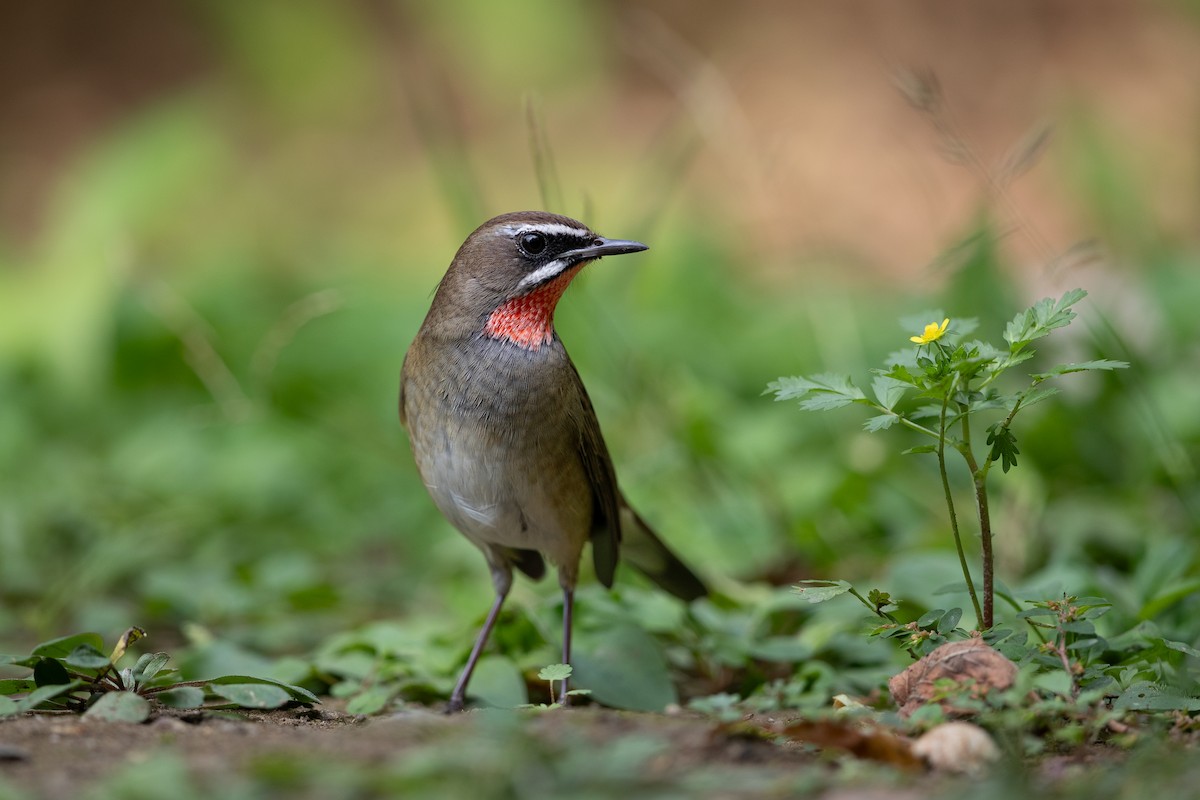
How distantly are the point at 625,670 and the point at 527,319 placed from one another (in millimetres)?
1186

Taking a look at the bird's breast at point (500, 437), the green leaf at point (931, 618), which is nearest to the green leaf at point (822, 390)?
the green leaf at point (931, 618)

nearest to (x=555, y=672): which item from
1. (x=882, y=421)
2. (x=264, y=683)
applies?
(x=264, y=683)

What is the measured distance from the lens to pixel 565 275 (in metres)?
4.45

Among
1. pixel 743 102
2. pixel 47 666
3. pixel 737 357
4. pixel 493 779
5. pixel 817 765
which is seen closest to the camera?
pixel 493 779

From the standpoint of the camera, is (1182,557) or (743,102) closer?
(1182,557)

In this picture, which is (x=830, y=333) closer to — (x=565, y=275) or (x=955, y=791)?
(x=565, y=275)

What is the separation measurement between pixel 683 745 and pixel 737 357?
531 centimetres

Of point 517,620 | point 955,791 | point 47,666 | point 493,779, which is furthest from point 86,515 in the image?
point 955,791

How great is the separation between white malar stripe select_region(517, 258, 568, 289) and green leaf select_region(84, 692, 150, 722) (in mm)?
1808

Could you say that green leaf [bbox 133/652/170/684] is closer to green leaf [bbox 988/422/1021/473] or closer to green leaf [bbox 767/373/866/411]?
green leaf [bbox 767/373/866/411]

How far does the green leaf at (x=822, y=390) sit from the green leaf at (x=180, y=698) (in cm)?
171

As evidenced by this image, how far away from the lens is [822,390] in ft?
10.8

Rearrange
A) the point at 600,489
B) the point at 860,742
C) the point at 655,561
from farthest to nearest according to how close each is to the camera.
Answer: the point at 655,561, the point at 600,489, the point at 860,742

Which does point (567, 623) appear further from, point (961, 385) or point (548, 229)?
point (961, 385)
